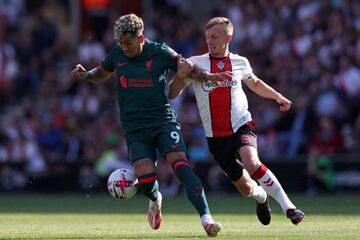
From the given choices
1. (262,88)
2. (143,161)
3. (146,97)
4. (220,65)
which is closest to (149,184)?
(143,161)

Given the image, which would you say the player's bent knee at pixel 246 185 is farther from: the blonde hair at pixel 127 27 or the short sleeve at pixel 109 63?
the blonde hair at pixel 127 27

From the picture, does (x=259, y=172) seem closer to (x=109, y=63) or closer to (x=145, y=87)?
(x=145, y=87)

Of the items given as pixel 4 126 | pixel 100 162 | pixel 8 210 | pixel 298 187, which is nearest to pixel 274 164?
pixel 298 187

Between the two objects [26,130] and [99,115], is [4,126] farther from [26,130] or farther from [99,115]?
[99,115]

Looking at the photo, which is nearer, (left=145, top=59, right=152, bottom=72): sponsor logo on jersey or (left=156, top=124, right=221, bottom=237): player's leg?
(left=156, top=124, right=221, bottom=237): player's leg

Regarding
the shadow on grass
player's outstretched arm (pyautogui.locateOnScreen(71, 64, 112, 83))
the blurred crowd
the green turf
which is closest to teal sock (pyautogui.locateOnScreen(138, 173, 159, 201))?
the green turf

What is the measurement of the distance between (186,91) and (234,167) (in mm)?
11570

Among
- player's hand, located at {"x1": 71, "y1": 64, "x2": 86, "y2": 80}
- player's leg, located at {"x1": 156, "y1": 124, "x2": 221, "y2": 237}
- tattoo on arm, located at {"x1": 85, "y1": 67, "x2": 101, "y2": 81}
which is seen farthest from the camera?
tattoo on arm, located at {"x1": 85, "y1": 67, "x2": 101, "y2": 81}

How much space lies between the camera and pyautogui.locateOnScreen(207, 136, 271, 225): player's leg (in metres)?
12.2

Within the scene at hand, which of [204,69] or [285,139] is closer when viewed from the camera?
[204,69]

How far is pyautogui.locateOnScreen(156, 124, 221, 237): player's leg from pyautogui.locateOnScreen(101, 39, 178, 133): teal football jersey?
188mm

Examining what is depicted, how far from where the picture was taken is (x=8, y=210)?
17.5 metres

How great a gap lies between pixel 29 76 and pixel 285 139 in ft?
26.4

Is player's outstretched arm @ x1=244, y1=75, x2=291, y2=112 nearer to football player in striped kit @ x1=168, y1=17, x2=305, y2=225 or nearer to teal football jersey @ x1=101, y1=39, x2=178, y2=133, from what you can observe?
football player in striped kit @ x1=168, y1=17, x2=305, y2=225
